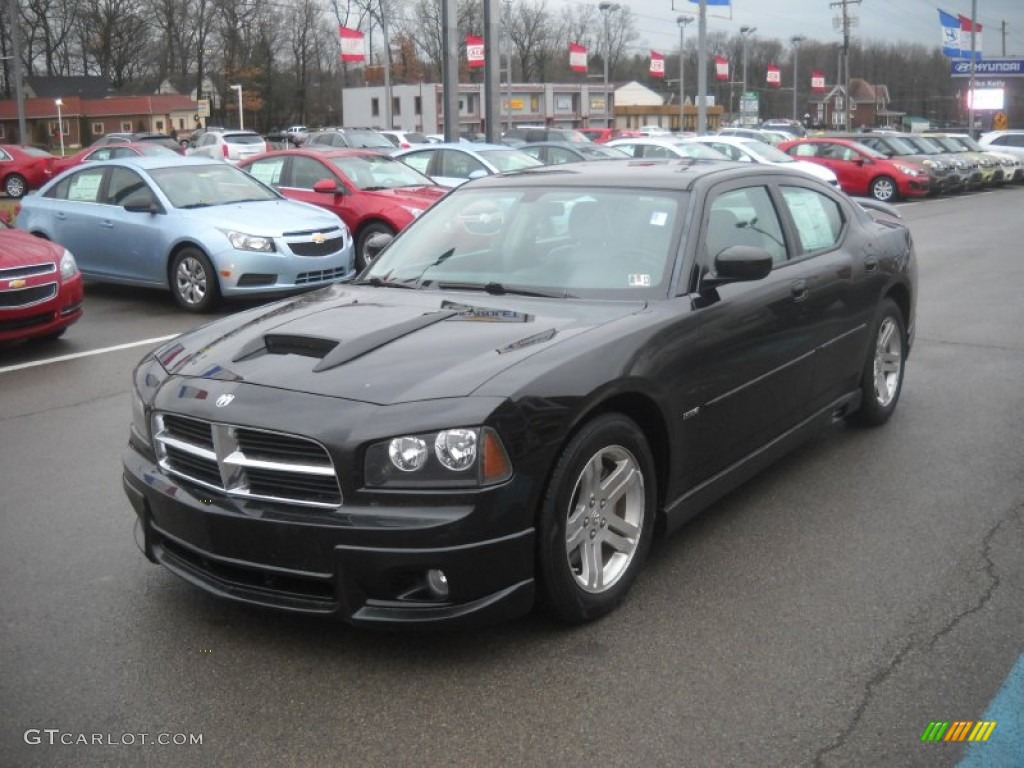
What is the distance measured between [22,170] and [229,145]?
6.94 meters

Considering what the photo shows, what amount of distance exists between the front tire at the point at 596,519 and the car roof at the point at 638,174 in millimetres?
1406

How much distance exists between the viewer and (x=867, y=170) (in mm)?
26969

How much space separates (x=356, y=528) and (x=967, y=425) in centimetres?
449

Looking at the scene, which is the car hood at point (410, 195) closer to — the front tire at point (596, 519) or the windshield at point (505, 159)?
the windshield at point (505, 159)

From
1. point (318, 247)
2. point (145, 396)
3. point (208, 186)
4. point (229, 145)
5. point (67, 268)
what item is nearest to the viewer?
point (145, 396)

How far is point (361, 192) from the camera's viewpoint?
44.1 feet

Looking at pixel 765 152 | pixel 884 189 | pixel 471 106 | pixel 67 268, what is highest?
pixel 471 106

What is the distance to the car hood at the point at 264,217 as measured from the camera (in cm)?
1082

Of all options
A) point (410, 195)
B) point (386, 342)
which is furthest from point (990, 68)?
point (386, 342)

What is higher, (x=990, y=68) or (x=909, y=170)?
(x=990, y=68)

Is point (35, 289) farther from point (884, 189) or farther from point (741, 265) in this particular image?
point (884, 189)

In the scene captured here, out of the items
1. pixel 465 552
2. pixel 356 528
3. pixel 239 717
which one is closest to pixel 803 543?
pixel 465 552

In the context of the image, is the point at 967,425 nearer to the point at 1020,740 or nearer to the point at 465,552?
the point at 1020,740

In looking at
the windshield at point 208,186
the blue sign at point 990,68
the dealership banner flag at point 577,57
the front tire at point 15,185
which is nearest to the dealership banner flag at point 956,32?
the blue sign at point 990,68
